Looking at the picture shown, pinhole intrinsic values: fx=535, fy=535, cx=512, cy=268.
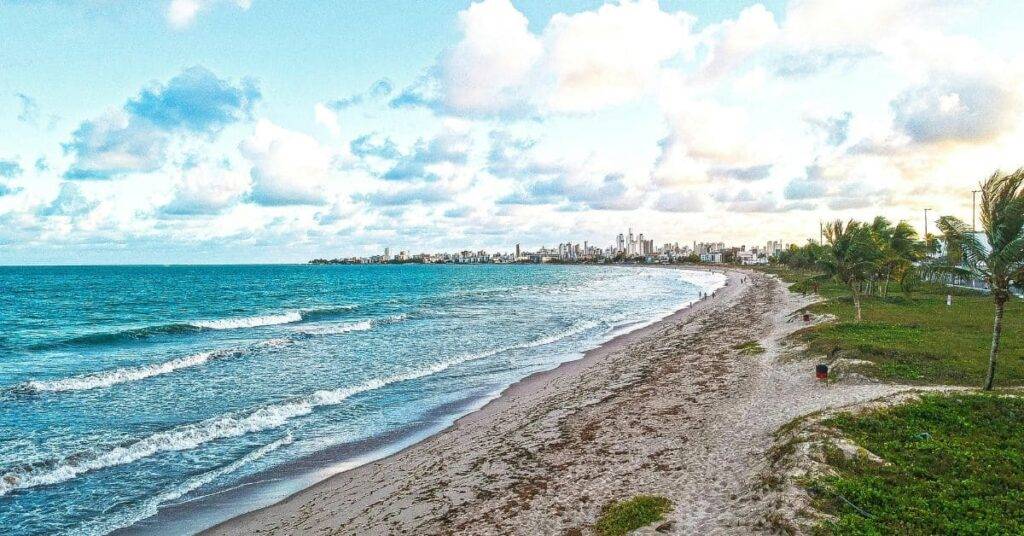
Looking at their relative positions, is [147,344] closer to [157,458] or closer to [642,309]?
[157,458]

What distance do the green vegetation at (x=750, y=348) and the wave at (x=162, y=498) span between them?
69.3 ft

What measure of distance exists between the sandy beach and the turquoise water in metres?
3.40

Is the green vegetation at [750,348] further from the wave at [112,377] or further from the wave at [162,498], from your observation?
the wave at [112,377]

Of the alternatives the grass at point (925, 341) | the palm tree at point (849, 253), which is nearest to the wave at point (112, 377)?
the grass at point (925, 341)

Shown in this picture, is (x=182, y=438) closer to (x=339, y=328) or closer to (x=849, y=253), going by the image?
(x=339, y=328)

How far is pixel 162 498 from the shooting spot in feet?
43.7

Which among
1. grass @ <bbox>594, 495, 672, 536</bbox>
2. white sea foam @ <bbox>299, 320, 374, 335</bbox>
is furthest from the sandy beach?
white sea foam @ <bbox>299, 320, 374, 335</bbox>

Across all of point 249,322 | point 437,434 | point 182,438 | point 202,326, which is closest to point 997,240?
point 437,434

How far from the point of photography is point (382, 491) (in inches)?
503

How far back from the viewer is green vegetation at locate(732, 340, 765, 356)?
1027 inches

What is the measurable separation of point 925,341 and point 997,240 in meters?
10.5

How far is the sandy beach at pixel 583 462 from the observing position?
10.3m

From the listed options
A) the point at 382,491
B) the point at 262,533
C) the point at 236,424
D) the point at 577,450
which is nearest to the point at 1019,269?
the point at 577,450

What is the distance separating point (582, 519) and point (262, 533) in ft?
22.4
